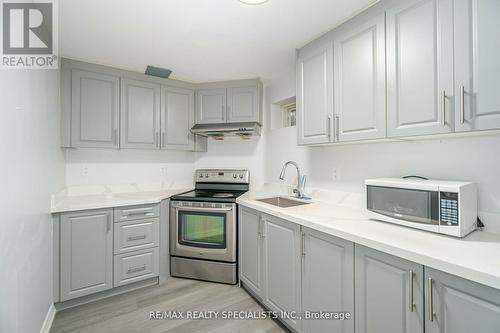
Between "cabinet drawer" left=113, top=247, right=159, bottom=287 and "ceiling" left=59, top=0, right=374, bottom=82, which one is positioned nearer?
"ceiling" left=59, top=0, right=374, bottom=82

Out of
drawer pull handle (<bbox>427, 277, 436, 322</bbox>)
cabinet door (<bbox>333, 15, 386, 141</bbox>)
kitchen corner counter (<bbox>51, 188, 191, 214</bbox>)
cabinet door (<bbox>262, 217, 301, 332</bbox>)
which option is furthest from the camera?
kitchen corner counter (<bbox>51, 188, 191, 214</bbox>)

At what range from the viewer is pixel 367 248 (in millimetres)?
1136

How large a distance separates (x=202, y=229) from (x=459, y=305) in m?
2.11

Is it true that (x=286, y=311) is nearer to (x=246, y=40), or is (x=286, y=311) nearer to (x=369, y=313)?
(x=369, y=313)

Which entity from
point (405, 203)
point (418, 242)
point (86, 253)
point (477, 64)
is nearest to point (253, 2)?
point (477, 64)

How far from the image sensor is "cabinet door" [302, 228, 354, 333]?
1229 millimetres

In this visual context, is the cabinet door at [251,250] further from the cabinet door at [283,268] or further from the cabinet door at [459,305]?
the cabinet door at [459,305]

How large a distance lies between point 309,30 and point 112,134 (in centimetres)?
223

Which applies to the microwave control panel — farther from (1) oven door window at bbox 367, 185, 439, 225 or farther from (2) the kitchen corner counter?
(2) the kitchen corner counter

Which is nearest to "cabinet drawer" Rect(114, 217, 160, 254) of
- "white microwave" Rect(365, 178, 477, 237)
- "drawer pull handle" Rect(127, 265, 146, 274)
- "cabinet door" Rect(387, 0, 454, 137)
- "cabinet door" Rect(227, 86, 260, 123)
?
"drawer pull handle" Rect(127, 265, 146, 274)

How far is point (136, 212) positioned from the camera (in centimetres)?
226

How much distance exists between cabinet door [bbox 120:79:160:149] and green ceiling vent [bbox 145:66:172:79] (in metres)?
0.12

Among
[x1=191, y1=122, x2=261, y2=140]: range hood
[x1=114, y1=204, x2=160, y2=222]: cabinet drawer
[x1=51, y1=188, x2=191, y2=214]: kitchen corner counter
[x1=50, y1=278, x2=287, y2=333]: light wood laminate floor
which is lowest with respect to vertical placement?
[x1=50, y1=278, x2=287, y2=333]: light wood laminate floor

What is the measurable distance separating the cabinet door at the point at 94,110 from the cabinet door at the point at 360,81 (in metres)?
2.29
